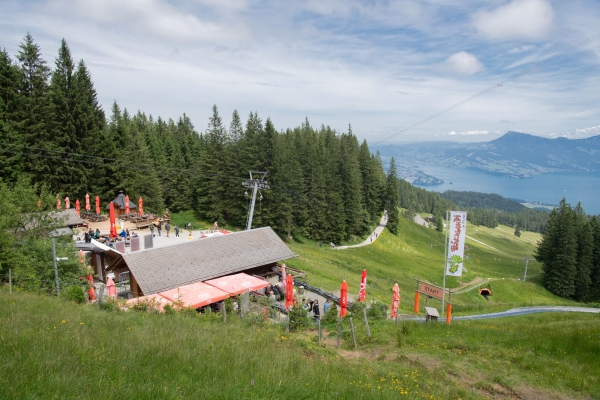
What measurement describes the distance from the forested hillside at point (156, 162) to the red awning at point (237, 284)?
27104 millimetres

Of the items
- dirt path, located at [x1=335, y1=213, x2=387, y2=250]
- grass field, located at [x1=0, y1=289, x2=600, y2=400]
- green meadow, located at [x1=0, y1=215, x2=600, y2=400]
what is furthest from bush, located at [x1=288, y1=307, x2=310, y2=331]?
dirt path, located at [x1=335, y1=213, x2=387, y2=250]

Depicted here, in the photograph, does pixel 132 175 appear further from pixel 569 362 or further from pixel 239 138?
pixel 569 362

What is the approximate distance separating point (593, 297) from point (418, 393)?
70038mm

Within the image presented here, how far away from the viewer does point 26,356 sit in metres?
5.52

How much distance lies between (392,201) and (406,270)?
31480 millimetres

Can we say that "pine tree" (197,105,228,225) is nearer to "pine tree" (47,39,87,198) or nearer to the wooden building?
"pine tree" (47,39,87,198)

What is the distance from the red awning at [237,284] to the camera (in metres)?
19.6

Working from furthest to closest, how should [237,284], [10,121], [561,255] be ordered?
[561,255] → [10,121] → [237,284]

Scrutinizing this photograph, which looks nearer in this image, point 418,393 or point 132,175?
point 418,393

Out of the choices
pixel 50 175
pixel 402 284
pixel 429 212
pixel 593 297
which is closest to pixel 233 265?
pixel 402 284

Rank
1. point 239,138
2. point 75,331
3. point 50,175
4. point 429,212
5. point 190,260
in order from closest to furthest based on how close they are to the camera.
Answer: point 75,331
point 190,260
point 50,175
point 239,138
point 429,212

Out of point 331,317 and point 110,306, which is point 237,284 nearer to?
point 331,317

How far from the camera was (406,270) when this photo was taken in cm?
4903

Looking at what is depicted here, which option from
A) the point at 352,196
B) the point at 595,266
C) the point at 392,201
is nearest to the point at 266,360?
the point at 352,196
